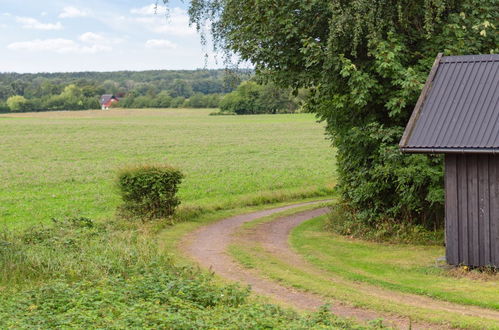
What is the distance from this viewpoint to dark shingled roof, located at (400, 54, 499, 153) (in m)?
15.4

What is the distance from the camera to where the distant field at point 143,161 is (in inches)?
1211

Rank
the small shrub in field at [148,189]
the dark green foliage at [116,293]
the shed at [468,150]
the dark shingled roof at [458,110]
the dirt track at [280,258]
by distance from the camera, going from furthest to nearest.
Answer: the small shrub in field at [148,189] → the shed at [468,150] → the dark shingled roof at [458,110] → the dirt track at [280,258] → the dark green foliage at [116,293]

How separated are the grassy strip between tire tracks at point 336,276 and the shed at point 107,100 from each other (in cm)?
14907

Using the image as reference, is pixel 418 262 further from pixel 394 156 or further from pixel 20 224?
pixel 20 224

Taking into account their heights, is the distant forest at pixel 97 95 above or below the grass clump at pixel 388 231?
above

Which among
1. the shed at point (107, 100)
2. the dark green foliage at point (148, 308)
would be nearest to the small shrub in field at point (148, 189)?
the dark green foliage at point (148, 308)

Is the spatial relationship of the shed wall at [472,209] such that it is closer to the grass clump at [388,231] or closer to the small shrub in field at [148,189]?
the grass clump at [388,231]

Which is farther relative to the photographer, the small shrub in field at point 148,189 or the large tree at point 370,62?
the small shrub in field at point 148,189

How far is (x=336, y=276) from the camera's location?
626 inches

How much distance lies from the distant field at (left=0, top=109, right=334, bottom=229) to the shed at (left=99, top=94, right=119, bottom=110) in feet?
256

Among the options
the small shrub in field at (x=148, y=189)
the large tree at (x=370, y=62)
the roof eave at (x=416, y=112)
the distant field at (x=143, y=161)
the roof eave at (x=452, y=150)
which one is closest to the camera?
the roof eave at (x=452, y=150)

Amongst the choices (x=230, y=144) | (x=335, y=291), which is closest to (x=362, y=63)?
(x=335, y=291)

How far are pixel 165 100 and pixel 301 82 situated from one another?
136m

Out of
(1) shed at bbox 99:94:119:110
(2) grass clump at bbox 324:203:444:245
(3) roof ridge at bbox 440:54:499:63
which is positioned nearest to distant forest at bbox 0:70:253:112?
(1) shed at bbox 99:94:119:110
